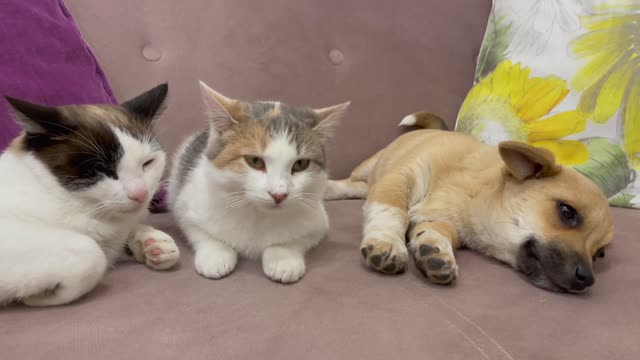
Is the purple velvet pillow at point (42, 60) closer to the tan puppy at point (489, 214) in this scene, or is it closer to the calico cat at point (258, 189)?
the calico cat at point (258, 189)

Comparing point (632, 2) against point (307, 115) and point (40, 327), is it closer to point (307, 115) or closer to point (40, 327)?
point (307, 115)

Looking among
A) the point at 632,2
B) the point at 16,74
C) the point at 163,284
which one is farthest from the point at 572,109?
the point at 16,74

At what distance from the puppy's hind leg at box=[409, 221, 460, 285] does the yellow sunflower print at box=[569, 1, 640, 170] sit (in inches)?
28.5

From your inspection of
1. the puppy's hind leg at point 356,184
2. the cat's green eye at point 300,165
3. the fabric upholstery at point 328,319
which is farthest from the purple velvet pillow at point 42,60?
the puppy's hind leg at point 356,184

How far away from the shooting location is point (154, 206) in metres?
1.39

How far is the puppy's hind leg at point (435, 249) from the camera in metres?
0.93

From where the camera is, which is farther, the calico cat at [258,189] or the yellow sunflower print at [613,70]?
the yellow sunflower print at [613,70]

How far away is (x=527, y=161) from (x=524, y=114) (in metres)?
0.49

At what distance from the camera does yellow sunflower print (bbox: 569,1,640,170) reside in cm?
144

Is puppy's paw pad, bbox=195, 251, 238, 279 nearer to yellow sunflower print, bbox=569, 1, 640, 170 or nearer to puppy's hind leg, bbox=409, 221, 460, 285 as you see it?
puppy's hind leg, bbox=409, 221, 460, 285

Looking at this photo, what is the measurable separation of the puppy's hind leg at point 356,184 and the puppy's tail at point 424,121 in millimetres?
167

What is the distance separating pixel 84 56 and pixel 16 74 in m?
0.20

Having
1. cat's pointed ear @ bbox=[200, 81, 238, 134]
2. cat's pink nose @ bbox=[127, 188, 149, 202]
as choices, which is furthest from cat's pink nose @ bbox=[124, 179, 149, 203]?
cat's pointed ear @ bbox=[200, 81, 238, 134]

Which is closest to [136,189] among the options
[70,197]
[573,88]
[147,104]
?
[70,197]
